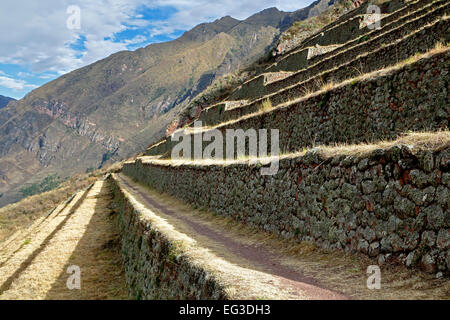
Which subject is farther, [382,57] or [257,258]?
[382,57]

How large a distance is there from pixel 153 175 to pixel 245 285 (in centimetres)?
1924

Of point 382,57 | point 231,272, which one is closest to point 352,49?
point 382,57

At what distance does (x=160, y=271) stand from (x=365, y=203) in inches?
175

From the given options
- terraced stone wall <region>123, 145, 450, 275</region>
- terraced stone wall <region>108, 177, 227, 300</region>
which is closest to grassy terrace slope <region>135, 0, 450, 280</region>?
terraced stone wall <region>123, 145, 450, 275</region>

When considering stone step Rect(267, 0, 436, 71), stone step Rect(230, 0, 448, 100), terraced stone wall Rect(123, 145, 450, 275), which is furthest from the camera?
stone step Rect(267, 0, 436, 71)

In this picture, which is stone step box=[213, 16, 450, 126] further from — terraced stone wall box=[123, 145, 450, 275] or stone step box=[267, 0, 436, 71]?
stone step box=[267, 0, 436, 71]

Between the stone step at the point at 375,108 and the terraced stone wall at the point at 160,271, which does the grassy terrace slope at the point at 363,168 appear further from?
the terraced stone wall at the point at 160,271

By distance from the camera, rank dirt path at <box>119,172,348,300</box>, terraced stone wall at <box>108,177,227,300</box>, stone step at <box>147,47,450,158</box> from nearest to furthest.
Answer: dirt path at <box>119,172,348,300</box> < terraced stone wall at <box>108,177,227,300</box> < stone step at <box>147,47,450,158</box>

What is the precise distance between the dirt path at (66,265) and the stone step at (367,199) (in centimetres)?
598

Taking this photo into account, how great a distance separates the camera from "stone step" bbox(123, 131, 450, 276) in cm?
366

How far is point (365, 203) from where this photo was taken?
4.69 metres

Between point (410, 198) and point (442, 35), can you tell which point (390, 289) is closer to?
point (410, 198)

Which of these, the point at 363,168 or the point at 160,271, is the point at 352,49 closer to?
the point at 363,168

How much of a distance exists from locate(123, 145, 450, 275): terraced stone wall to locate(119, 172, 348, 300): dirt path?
0.80 metres
